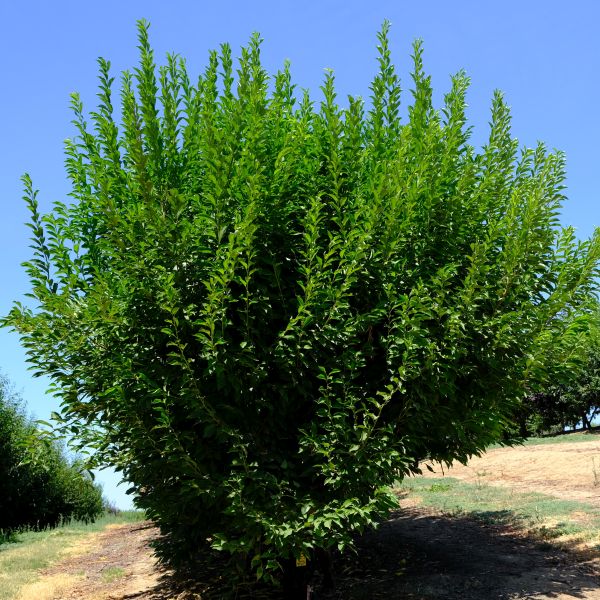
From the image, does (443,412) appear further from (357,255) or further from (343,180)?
(343,180)

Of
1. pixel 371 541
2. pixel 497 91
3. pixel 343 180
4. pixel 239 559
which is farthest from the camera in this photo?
pixel 371 541

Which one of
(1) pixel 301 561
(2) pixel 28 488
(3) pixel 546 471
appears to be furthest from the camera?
(2) pixel 28 488

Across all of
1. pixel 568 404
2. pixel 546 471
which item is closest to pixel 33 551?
pixel 546 471

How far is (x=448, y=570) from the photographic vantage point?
378 inches

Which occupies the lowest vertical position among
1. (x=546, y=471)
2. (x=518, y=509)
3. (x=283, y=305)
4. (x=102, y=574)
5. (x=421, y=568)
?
(x=102, y=574)

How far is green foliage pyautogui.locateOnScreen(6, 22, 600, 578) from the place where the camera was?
6.21 meters

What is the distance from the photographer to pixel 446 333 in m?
6.61

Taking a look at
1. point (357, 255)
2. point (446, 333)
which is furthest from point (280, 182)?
point (446, 333)

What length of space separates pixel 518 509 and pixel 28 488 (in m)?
25.0

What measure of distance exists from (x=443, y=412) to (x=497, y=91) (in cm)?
468

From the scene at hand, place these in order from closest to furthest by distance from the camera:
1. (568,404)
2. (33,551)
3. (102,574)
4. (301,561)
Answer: (301,561) < (102,574) < (33,551) < (568,404)

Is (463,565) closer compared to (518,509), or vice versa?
(463,565)

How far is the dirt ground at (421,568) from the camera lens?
28.5 feet

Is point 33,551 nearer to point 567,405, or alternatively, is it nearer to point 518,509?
point 518,509
